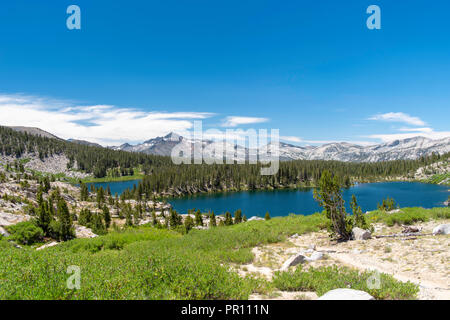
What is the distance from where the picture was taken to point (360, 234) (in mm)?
15062

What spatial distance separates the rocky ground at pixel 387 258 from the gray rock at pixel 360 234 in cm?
33

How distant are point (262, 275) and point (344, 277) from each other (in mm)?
3337

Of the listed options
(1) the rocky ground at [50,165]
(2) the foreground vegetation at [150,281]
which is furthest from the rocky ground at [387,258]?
(1) the rocky ground at [50,165]

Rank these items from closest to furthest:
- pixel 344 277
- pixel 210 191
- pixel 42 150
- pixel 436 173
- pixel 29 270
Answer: pixel 29 270 < pixel 344 277 < pixel 210 191 < pixel 436 173 < pixel 42 150

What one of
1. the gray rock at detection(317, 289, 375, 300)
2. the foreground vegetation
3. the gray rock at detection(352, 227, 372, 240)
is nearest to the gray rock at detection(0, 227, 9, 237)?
the foreground vegetation

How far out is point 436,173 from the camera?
156 m

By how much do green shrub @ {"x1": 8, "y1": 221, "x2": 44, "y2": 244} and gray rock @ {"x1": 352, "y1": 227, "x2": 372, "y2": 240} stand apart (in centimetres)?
2996

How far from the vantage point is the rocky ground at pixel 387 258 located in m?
8.09

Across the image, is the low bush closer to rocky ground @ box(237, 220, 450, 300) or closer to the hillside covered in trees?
rocky ground @ box(237, 220, 450, 300)
